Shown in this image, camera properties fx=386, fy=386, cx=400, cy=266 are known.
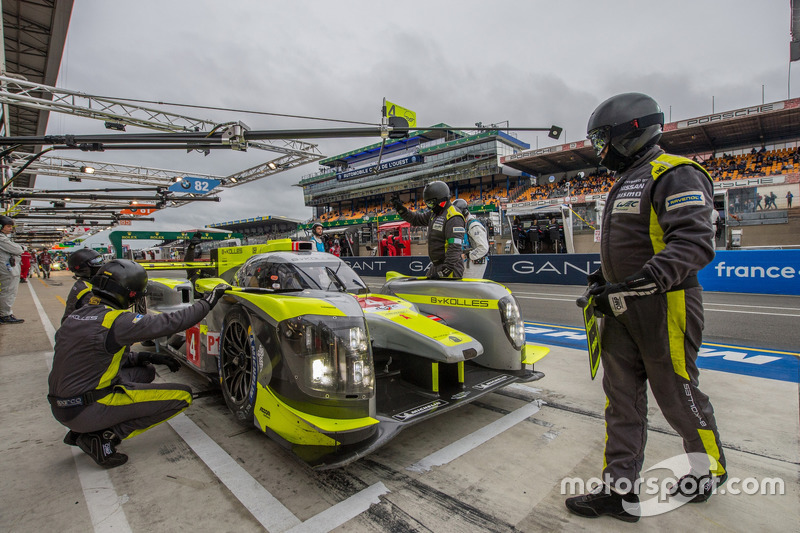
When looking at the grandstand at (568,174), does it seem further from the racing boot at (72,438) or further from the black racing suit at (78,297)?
the racing boot at (72,438)

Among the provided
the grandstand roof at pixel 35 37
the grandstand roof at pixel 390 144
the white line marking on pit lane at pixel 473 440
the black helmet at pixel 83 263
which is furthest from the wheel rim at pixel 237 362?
the grandstand roof at pixel 390 144

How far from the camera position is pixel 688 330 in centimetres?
165

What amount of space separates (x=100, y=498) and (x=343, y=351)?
1446 millimetres

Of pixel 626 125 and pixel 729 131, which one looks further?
pixel 729 131

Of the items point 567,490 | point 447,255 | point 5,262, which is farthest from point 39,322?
point 567,490

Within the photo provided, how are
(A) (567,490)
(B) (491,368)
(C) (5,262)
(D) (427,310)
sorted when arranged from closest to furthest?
1. (A) (567,490)
2. (B) (491,368)
3. (D) (427,310)
4. (C) (5,262)

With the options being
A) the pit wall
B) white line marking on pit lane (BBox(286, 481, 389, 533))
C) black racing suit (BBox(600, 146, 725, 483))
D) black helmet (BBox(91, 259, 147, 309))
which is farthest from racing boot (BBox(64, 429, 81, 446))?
the pit wall

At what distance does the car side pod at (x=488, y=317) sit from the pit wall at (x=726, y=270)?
9.03m

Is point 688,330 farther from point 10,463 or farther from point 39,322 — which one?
point 39,322

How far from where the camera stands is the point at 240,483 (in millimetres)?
2055

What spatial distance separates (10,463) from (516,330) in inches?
135

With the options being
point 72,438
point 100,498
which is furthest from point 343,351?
point 72,438

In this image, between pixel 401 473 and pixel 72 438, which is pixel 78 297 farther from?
pixel 401 473

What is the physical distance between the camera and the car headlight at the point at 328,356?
2.02 metres
